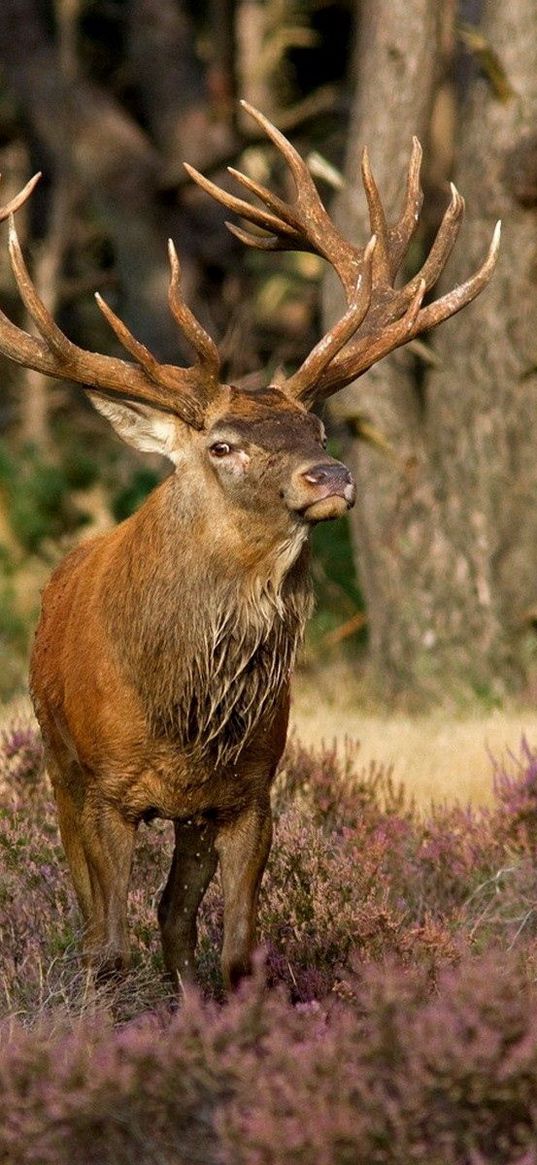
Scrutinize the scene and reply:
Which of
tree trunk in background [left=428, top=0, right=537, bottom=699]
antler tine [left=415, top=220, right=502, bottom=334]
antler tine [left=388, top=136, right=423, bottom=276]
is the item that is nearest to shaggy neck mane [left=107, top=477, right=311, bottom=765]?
antler tine [left=415, top=220, right=502, bottom=334]

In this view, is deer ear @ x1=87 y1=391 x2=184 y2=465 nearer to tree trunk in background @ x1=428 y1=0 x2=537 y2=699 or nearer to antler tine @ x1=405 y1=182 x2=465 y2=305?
antler tine @ x1=405 y1=182 x2=465 y2=305

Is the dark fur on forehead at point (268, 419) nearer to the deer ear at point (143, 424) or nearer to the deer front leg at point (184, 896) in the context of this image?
the deer ear at point (143, 424)

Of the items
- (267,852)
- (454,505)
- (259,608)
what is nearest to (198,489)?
(259,608)

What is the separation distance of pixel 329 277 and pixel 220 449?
6.22m

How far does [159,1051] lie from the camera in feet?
14.9

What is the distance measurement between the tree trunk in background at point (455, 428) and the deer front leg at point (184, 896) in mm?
5333

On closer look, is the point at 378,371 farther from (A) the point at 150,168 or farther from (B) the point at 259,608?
(B) the point at 259,608

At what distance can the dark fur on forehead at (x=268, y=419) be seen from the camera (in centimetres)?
596

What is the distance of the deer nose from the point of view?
572 centimetres

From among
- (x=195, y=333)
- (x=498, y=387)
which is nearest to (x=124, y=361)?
(x=195, y=333)

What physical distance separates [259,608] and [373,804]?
2357mm

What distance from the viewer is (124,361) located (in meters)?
6.37

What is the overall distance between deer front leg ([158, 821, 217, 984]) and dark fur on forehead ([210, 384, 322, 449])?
1267mm

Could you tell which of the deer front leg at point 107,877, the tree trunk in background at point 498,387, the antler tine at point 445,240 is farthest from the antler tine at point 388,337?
the tree trunk in background at point 498,387
